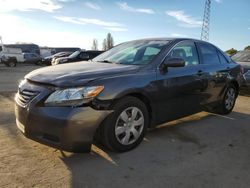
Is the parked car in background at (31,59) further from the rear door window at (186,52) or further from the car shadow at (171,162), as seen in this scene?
the car shadow at (171,162)

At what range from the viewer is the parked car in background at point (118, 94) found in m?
3.52

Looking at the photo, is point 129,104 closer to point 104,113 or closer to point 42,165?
point 104,113

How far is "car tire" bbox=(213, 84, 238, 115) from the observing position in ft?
20.8

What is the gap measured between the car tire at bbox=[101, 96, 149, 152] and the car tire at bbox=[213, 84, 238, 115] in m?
2.63

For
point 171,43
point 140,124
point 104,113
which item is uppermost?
point 171,43

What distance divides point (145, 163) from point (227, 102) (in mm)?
3380

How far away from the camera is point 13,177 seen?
3320mm

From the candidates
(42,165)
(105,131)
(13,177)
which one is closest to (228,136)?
(105,131)

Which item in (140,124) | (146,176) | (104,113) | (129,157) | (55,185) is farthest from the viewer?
(140,124)

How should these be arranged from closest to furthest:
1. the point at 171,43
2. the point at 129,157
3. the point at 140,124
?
the point at 129,157, the point at 140,124, the point at 171,43

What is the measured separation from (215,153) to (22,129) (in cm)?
262

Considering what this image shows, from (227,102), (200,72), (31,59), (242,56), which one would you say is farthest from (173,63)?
(31,59)

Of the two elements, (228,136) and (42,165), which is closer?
(42,165)

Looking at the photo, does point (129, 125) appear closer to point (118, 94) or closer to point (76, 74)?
point (118, 94)
